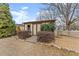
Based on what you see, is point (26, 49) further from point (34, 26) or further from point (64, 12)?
point (64, 12)

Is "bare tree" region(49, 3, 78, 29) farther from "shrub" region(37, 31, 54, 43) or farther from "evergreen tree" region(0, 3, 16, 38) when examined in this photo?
"evergreen tree" region(0, 3, 16, 38)

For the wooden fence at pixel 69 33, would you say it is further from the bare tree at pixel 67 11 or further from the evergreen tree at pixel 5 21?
the evergreen tree at pixel 5 21

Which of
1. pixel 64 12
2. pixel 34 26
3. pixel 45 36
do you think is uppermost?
pixel 64 12

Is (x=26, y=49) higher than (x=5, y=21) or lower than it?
lower

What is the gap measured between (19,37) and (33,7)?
0.39 meters

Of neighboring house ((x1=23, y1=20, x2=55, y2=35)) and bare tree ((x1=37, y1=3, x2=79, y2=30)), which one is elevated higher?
bare tree ((x1=37, y1=3, x2=79, y2=30))

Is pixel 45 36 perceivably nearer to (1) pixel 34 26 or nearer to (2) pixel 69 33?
(1) pixel 34 26

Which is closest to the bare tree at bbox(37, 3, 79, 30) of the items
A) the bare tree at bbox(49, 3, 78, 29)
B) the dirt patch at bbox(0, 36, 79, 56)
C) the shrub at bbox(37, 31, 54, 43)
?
the bare tree at bbox(49, 3, 78, 29)

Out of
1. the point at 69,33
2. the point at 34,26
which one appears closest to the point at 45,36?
the point at 34,26

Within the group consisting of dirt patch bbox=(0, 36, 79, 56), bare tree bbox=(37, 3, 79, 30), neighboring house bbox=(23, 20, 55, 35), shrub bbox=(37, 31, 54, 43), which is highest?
bare tree bbox=(37, 3, 79, 30)

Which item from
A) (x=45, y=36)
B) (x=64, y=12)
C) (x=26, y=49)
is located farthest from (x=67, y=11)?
(x=26, y=49)

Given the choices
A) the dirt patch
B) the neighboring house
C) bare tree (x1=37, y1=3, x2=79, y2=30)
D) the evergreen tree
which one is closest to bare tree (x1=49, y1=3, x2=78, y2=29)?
bare tree (x1=37, y1=3, x2=79, y2=30)

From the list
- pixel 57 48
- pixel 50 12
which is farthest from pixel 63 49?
pixel 50 12

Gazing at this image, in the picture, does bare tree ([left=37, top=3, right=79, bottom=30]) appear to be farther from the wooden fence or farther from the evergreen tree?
the evergreen tree
